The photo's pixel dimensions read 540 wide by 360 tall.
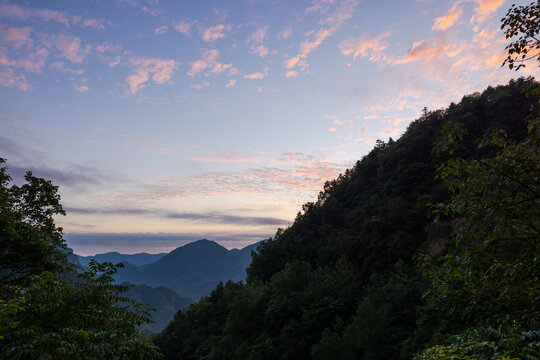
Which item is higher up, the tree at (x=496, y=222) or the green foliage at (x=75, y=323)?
the tree at (x=496, y=222)

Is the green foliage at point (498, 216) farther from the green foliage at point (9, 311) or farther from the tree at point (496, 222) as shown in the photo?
the green foliage at point (9, 311)

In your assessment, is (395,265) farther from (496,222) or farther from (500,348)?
(500,348)

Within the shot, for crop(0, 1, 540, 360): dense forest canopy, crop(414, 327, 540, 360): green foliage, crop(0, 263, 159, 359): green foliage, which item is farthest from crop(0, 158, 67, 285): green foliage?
crop(414, 327, 540, 360): green foliage

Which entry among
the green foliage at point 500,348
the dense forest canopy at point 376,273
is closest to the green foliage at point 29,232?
the dense forest canopy at point 376,273

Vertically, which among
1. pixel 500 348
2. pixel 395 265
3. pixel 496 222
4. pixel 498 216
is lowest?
pixel 395 265

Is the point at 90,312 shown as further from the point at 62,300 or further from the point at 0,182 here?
the point at 0,182

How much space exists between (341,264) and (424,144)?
32901 mm

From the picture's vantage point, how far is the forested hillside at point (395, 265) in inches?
216

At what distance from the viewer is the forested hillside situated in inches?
216

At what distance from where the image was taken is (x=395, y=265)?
32250mm

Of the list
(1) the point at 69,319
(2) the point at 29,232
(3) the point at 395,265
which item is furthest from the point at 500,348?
(3) the point at 395,265

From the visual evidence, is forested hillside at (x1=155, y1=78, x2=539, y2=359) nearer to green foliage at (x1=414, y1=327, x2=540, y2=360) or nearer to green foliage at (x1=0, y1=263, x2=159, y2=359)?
green foliage at (x1=414, y1=327, x2=540, y2=360)

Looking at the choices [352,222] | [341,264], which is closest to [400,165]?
[352,222]

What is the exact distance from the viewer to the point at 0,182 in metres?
15.9
